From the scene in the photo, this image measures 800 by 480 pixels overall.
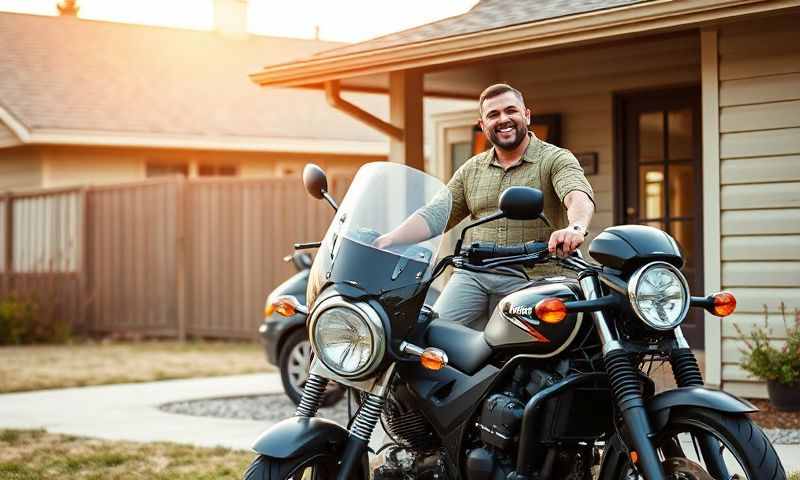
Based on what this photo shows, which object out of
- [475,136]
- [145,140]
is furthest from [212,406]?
[145,140]

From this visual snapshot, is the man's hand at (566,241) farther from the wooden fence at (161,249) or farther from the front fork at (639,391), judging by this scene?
the wooden fence at (161,249)

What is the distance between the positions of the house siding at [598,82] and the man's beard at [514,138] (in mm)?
5084

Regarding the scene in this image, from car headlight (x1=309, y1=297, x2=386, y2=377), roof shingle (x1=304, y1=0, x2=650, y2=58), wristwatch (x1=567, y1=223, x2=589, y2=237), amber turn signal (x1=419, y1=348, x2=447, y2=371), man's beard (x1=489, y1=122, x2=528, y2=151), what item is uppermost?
roof shingle (x1=304, y1=0, x2=650, y2=58)

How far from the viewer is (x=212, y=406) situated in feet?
31.4

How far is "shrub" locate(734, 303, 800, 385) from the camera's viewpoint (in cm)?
766

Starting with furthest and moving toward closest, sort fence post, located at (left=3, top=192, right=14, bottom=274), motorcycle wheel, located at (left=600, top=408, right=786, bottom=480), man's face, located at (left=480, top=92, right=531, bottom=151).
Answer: fence post, located at (left=3, top=192, right=14, bottom=274) → man's face, located at (left=480, top=92, right=531, bottom=151) → motorcycle wheel, located at (left=600, top=408, right=786, bottom=480)

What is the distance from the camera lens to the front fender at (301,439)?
422 centimetres

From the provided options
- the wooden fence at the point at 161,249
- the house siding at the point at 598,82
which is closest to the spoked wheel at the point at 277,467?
the house siding at the point at 598,82

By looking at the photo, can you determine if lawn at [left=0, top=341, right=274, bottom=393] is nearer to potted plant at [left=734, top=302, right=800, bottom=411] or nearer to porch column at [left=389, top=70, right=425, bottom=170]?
porch column at [left=389, top=70, right=425, bottom=170]

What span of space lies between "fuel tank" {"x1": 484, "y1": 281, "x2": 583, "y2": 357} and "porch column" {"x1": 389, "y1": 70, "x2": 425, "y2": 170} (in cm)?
570

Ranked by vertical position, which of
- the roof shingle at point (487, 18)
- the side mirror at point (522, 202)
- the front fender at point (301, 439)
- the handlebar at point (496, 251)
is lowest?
the front fender at point (301, 439)

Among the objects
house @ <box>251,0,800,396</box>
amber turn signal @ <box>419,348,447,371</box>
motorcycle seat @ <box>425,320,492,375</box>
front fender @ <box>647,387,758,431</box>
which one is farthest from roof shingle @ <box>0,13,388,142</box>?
front fender @ <box>647,387,758,431</box>

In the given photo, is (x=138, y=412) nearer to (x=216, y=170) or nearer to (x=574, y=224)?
(x=574, y=224)

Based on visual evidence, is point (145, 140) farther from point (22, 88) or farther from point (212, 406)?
point (212, 406)
